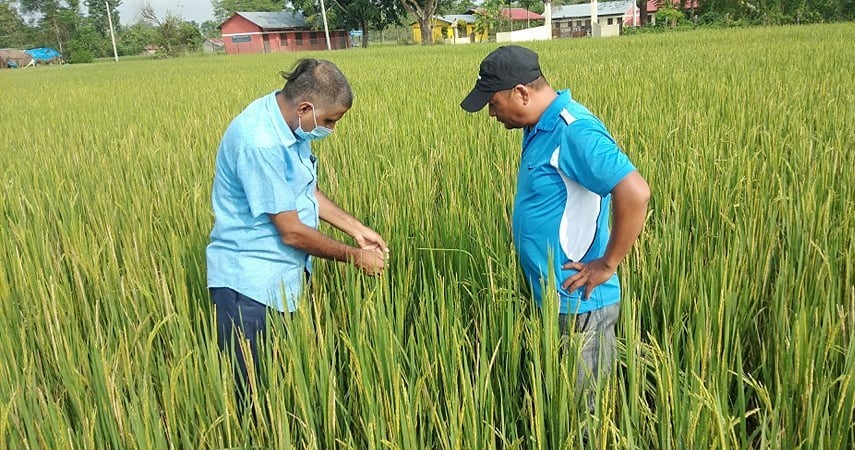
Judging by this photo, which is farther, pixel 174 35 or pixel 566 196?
pixel 174 35

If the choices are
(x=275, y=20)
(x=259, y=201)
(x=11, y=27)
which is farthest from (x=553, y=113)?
(x=11, y=27)

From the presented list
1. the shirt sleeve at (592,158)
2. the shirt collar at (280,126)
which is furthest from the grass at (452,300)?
the shirt collar at (280,126)

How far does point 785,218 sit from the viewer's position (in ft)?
5.55

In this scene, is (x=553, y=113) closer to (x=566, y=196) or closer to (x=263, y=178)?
(x=566, y=196)

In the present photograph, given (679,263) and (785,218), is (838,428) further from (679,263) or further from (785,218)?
(785,218)

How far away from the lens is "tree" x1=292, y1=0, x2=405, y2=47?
35.5m

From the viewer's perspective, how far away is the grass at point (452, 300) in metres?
0.99

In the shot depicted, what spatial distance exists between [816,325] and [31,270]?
1988mm

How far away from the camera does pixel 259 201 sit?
4.51ft

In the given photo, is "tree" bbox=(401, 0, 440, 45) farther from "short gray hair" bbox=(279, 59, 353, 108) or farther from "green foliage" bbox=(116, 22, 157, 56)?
"short gray hair" bbox=(279, 59, 353, 108)

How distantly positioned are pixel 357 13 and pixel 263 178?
37019mm

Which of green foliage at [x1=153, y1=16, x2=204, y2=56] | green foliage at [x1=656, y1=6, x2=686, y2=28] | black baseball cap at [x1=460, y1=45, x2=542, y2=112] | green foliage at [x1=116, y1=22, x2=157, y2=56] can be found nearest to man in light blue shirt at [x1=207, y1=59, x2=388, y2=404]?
black baseball cap at [x1=460, y1=45, x2=542, y2=112]

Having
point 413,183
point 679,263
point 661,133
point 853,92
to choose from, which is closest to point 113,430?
point 679,263

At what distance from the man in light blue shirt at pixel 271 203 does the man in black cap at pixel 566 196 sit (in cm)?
35
